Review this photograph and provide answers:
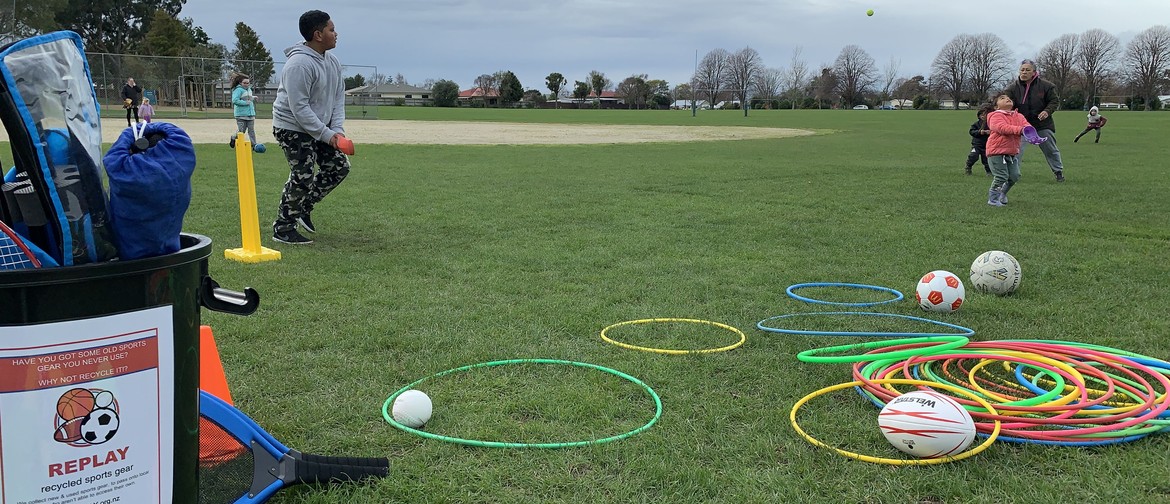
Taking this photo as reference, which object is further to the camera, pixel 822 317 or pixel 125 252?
pixel 822 317

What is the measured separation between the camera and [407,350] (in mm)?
4426

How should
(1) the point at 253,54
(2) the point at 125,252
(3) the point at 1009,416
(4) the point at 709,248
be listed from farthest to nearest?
1. (1) the point at 253,54
2. (4) the point at 709,248
3. (3) the point at 1009,416
4. (2) the point at 125,252

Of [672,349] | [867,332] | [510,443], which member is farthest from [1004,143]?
Answer: [510,443]

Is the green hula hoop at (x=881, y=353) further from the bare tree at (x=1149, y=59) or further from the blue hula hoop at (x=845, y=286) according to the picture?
the bare tree at (x=1149, y=59)

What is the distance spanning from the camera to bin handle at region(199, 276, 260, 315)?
2.31m

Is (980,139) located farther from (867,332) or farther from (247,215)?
(247,215)

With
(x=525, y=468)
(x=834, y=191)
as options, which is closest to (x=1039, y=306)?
(x=525, y=468)

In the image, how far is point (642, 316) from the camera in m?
5.23

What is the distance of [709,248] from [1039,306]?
114 inches

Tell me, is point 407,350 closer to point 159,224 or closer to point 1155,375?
point 159,224

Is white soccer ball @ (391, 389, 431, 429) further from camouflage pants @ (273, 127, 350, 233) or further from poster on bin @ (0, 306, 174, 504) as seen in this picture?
camouflage pants @ (273, 127, 350, 233)

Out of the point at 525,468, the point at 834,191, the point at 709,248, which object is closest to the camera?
the point at 525,468

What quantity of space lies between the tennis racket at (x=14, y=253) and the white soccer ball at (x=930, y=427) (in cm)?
283

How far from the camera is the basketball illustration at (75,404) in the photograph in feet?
6.22
